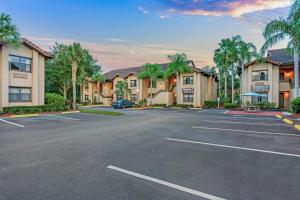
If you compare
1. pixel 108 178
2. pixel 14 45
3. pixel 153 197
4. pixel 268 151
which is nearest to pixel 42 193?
pixel 108 178

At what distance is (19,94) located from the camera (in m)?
22.1

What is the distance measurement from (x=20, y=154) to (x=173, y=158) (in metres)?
5.02

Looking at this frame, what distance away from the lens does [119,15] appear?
23.1 meters

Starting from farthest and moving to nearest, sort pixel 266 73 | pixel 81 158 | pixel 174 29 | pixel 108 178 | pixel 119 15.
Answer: pixel 266 73, pixel 174 29, pixel 119 15, pixel 81 158, pixel 108 178

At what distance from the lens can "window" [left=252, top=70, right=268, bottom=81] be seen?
108ft

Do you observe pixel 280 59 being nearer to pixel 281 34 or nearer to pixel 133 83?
pixel 281 34

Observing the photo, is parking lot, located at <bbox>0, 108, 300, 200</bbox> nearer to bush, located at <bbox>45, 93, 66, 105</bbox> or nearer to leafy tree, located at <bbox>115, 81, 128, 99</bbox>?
bush, located at <bbox>45, 93, 66, 105</bbox>

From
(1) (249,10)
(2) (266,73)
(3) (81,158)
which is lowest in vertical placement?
(3) (81,158)

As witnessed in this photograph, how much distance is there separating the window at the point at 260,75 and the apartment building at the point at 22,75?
32.5m

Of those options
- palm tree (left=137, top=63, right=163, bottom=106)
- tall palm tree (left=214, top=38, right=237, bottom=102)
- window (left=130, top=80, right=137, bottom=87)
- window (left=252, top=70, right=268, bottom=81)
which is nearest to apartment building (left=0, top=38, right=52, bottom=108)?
palm tree (left=137, top=63, right=163, bottom=106)

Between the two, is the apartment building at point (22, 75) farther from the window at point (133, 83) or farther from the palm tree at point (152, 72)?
the window at point (133, 83)

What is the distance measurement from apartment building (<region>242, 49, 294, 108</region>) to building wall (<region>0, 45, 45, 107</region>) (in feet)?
106

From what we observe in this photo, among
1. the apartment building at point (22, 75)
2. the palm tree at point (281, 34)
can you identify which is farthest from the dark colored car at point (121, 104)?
the palm tree at point (281, 34)

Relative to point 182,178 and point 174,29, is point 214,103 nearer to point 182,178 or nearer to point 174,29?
point 174,29
